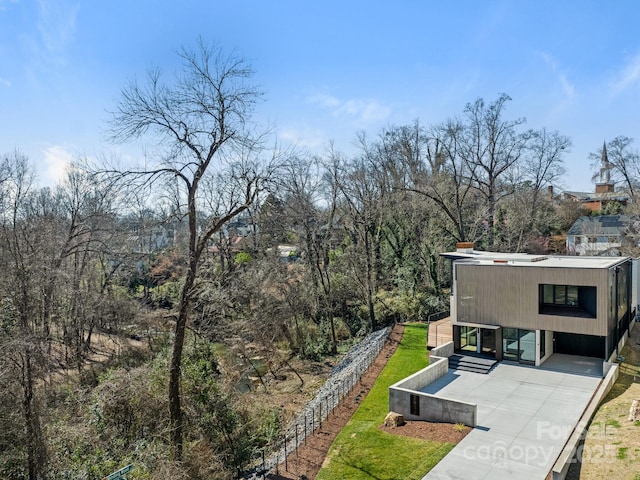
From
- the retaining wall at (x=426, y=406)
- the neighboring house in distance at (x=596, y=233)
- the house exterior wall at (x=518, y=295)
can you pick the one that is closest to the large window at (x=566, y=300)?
the house exterior wall at (x=518, y=295)

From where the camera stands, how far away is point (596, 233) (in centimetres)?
4512

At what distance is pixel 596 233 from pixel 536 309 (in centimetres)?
3360

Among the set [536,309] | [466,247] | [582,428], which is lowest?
[582,428]

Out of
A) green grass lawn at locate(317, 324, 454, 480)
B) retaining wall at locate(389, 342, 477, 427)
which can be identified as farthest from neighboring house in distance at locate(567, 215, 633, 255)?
green grass lawn at locate(317, 324, 454, 480)

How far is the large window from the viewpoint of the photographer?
57.5ft

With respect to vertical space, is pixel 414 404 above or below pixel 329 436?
above

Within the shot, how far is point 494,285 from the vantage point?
61.2 feet

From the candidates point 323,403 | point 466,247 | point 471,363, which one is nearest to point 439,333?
point 471,363

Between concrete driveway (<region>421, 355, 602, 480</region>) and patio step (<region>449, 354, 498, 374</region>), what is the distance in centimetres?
28

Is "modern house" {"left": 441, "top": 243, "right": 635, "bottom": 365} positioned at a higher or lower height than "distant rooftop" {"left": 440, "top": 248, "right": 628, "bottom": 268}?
lower

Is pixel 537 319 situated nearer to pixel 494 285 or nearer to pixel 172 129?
pixel 494 285

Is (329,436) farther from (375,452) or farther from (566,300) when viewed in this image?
(566,300)

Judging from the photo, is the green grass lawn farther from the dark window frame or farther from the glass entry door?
the glass entry door

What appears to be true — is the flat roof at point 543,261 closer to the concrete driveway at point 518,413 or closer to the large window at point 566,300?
the large window at point 566,300
